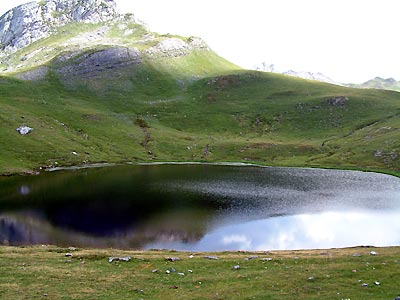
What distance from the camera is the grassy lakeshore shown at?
77.8 feet

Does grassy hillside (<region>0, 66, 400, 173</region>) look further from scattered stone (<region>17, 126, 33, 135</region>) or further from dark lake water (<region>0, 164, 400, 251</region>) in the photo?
dark lake water (<region>0, 164, 400, 251</region>)

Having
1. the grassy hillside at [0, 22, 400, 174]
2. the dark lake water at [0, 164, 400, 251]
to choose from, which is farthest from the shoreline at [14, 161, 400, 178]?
the dark lake water at [0, 164, 400, 251]

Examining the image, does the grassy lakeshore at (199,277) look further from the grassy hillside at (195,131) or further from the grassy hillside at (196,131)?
the grassy hillside at (196,131)

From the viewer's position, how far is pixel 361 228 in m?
58.0

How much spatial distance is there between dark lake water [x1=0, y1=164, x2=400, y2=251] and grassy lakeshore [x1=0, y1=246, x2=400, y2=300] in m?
15.2

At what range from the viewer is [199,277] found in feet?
92.9

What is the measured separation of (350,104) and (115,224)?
520 ft

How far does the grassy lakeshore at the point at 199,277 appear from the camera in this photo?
2372 centimetres

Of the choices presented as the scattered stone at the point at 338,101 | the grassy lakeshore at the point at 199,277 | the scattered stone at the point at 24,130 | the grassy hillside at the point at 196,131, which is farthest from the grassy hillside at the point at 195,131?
the grassy lakeshore at the point at 199,277

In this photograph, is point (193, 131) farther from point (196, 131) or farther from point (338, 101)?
point (338, 101)

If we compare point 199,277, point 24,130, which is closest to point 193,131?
point 24,130

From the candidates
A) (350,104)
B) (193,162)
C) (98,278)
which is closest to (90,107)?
(193,162)

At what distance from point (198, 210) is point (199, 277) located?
38.2 metres

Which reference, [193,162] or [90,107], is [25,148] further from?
[90,107]
